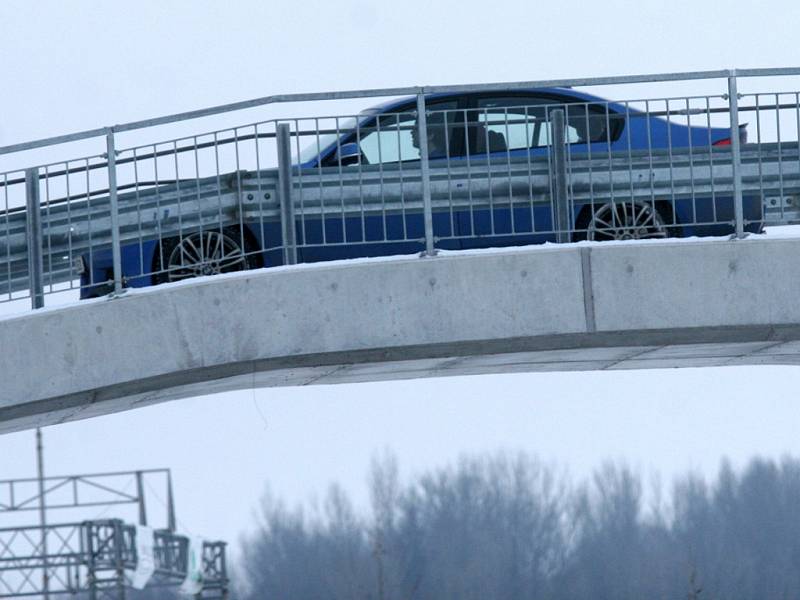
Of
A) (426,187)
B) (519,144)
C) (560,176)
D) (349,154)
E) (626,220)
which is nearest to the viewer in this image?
(426,187)

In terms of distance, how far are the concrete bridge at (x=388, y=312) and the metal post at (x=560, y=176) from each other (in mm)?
568

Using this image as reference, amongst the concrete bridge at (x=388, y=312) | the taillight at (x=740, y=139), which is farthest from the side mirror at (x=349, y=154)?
the taillight at (x=740, y=139)

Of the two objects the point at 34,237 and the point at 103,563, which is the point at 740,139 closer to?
the point at 34,237

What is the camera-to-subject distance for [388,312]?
30.7 ft

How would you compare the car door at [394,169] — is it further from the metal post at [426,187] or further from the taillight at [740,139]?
the taillight at [740,139]

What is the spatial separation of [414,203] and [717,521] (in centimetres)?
3427

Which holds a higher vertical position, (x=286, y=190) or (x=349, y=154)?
(x=349, y=154)

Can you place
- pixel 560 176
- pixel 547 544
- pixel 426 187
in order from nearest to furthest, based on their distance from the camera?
pixel 426 187
pixel 560 176
pixel 547 544

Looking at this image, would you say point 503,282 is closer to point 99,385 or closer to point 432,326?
point 432,326

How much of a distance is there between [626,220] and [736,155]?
89cm

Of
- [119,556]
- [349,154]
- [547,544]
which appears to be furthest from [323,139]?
[547,544]

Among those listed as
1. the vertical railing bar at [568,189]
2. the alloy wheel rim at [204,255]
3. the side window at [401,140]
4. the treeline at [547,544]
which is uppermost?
the side window at [401,140]

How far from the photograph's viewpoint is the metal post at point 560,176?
392 inches

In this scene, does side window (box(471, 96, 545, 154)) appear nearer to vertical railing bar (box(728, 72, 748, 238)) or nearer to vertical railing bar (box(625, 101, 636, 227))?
vertical railing bar (box(625, 101, 636, 227))
